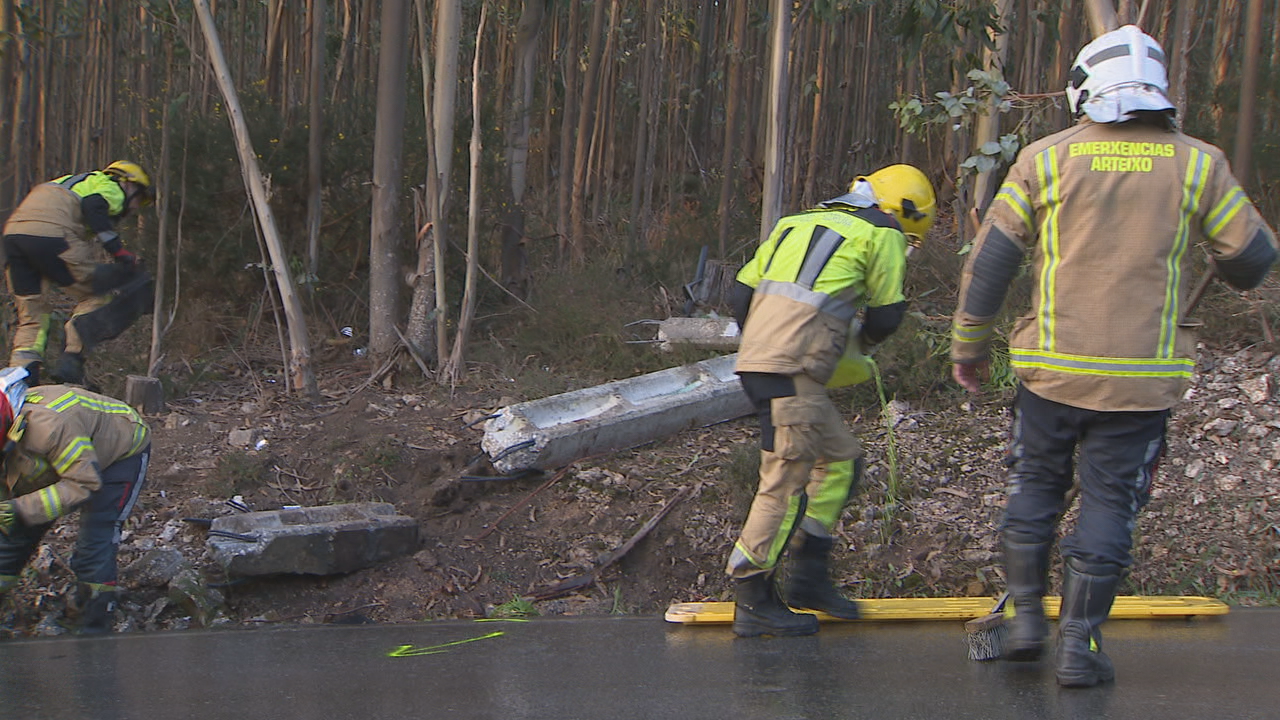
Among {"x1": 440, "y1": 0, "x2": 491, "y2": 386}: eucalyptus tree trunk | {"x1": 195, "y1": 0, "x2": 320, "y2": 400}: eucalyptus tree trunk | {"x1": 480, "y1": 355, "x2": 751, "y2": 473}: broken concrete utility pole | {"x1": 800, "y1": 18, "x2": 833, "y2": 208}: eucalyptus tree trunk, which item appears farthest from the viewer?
{"x1": 800, "y1": 18, "x2": 833, "y2": 208}: eucalyptus tree trunk

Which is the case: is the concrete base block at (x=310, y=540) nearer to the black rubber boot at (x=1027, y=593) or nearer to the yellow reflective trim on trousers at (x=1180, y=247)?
the black rubber boot at (x=1027, y=593)

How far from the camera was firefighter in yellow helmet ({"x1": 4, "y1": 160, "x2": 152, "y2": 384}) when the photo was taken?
6660 millimetres

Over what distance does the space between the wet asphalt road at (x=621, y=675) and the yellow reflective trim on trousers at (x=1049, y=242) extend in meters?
1.03

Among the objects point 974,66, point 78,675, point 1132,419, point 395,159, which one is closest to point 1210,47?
point 974,66

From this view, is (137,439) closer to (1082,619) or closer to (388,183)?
(388,183)

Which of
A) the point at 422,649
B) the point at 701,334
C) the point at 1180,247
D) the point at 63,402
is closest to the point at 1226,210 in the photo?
the point at 1180,247

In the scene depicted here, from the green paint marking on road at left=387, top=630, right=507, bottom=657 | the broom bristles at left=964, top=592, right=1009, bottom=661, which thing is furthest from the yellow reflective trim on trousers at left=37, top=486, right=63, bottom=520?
the broom bristles at left=964, top=592, right=1009, bottom=661

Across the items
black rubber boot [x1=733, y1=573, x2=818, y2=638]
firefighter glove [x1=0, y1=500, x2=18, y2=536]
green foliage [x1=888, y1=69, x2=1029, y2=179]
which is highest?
green foliage [x1=888, y1=69, x2=1029, y2=179]

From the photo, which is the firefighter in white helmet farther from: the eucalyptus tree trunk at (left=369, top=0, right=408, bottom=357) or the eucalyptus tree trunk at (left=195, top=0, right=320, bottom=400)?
the eucalyptus tree trunk at (left=369, top=0, right=408, bottom=357)

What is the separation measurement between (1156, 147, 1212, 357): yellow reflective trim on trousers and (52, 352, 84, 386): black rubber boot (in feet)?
20.6

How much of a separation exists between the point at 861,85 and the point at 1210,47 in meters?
4.67

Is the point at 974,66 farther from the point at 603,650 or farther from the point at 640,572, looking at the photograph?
the point at 603,650

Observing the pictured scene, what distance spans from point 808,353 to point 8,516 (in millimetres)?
3132

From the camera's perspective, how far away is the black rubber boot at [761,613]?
12.2ft
